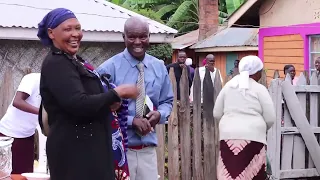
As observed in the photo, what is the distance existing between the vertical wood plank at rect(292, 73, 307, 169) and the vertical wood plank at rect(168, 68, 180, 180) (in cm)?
149

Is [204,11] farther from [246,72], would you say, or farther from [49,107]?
[49,107]

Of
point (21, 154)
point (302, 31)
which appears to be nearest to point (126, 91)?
point (21, 154)

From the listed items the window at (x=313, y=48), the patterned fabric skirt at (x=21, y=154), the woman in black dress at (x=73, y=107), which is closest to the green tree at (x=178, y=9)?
the window at (x=313, y=48)

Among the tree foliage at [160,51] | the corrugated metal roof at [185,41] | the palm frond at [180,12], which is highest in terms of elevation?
the palm frond at [180,12]

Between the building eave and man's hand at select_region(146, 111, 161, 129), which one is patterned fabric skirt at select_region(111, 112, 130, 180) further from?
the building eave

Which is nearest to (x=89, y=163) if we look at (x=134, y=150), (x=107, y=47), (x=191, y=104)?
(x=134, y=150)

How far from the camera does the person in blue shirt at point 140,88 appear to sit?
417 cm

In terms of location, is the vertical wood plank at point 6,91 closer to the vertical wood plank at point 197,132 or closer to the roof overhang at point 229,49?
the vertical wood plank at point 197,132

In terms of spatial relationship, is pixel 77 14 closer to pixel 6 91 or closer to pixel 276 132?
pixel 6 91

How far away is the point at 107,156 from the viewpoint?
3.33 meters

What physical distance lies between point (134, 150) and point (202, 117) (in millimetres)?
2860

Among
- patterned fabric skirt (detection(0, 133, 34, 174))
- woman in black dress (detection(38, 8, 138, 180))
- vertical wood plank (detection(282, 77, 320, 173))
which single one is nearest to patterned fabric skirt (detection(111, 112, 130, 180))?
woman in black dress (detection(38, 8, 138, 180))

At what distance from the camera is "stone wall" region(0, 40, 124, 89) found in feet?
25.5

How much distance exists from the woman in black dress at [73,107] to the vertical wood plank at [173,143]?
348 cm
